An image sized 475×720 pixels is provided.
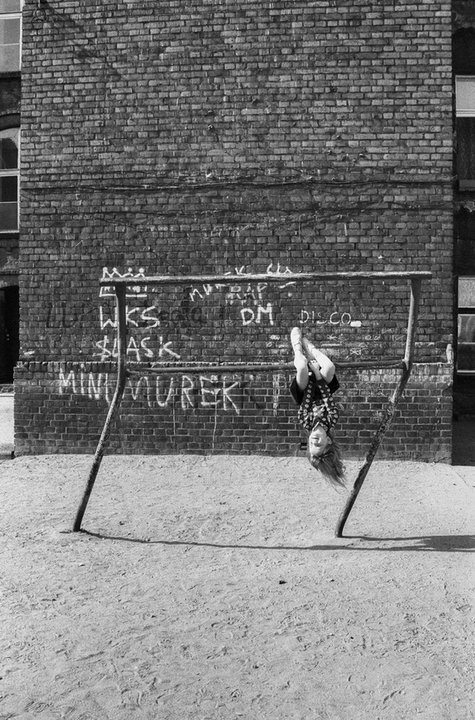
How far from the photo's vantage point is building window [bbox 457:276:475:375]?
39.0 ft

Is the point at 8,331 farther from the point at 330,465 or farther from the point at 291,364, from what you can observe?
the point at 330,465

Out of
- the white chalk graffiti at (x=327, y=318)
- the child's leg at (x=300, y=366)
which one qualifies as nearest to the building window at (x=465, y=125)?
the white chalk graffiti at (x=327, y=318)

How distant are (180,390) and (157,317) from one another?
882mm

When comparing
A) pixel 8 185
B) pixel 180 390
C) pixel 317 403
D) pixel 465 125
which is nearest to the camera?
pixel 317 403

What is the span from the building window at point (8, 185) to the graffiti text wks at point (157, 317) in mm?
8654

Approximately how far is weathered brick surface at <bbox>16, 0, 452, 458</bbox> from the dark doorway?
7877mm

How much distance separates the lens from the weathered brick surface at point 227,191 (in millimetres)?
7742

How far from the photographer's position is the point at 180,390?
7.92m

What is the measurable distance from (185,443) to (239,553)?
291 centimetres

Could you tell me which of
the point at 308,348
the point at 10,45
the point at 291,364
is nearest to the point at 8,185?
the point at 10,45

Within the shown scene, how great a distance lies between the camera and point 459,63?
38.5 ft

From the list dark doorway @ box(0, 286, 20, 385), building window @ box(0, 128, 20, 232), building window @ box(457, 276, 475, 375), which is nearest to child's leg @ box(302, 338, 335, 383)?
building window @ box(457, 276, 475, 375)

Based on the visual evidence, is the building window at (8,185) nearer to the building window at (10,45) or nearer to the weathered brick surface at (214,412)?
the building window at (10,45)

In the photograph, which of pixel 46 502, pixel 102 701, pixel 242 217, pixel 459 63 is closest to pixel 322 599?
pixel 102 701
